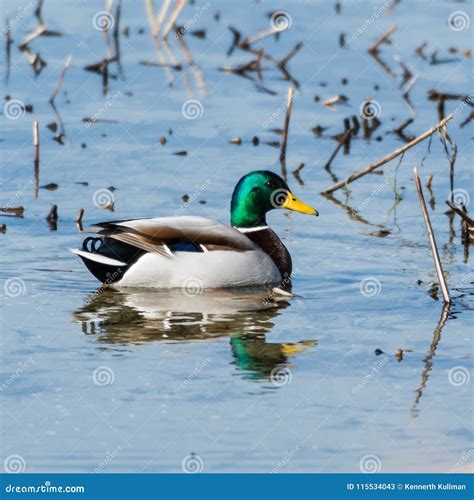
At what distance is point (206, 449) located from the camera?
25.2ft

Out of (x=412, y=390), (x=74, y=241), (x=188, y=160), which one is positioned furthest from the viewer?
(x=188, y=160)

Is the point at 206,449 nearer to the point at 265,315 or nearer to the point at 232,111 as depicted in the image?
the point at 265,315

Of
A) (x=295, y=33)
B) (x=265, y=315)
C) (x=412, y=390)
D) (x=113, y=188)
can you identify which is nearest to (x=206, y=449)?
(x=412, y=390)

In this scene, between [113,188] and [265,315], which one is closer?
[265,315]

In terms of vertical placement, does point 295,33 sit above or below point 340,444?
above

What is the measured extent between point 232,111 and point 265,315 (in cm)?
626
